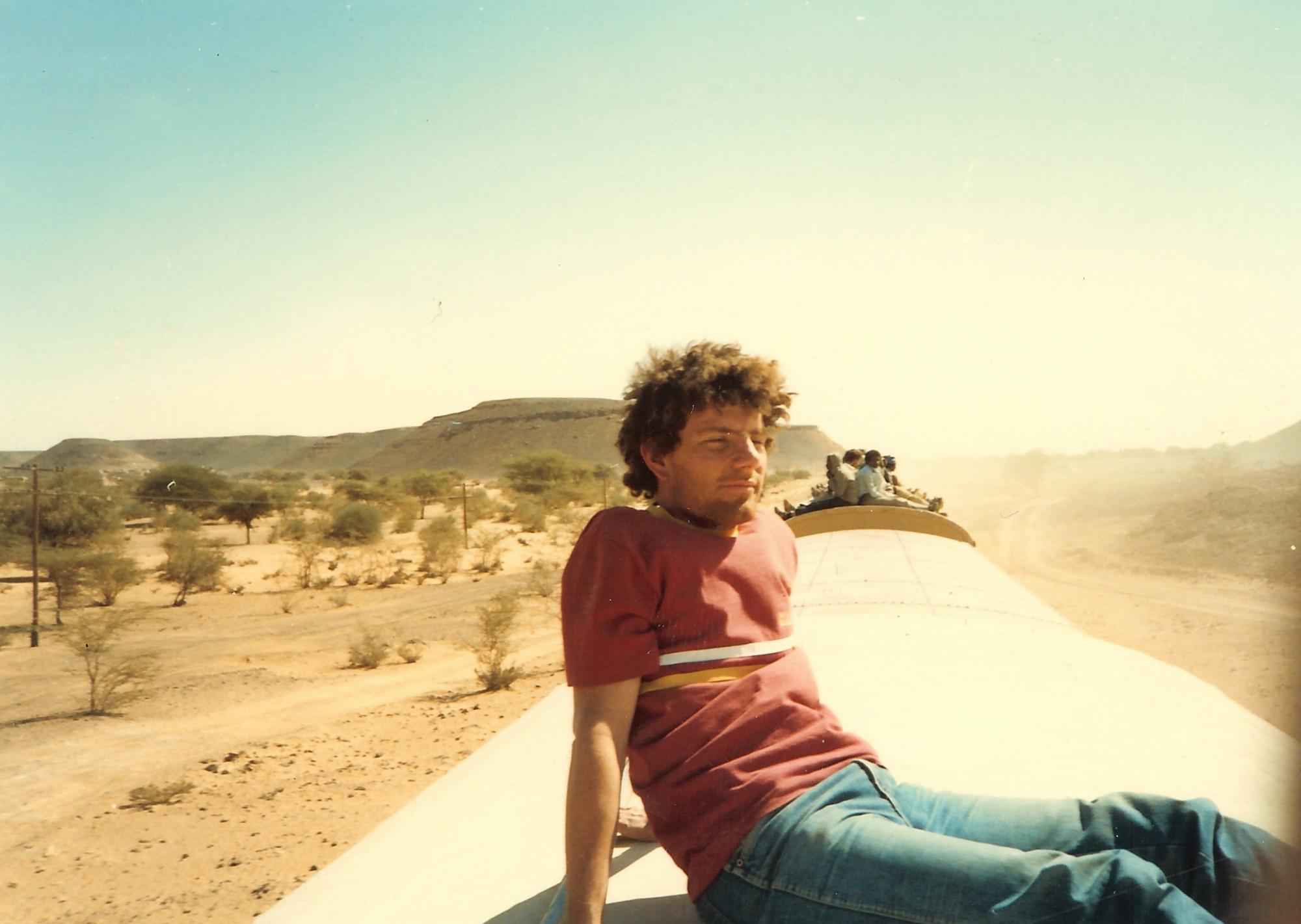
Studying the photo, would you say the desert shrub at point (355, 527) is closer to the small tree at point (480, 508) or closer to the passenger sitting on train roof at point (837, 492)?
the small tree at point (480, 508)

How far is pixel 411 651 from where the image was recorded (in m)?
11.0

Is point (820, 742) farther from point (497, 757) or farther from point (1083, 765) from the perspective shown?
point (497, 757)

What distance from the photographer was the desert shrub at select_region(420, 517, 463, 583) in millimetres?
17531

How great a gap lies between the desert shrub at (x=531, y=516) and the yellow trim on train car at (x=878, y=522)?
17106 millimetres

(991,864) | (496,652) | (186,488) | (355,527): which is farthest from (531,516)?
(991,864)

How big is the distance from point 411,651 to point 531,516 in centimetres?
1388

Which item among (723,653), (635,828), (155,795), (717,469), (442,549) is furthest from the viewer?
(442,549)

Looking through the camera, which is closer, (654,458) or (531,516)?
(654,458)

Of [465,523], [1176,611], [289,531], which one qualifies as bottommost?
[1176,611]

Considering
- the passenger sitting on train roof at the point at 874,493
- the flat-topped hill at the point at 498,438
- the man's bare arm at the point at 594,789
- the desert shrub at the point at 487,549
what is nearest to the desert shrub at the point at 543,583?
the desert shrub at the point at 487,549

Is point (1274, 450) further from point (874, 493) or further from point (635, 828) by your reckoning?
point (635, 828)

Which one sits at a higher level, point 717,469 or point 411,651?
point 717,469

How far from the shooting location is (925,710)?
277 centimetres

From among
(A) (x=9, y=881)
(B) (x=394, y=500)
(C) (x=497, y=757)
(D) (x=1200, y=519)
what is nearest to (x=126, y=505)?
(B) (x=394, y=500)
